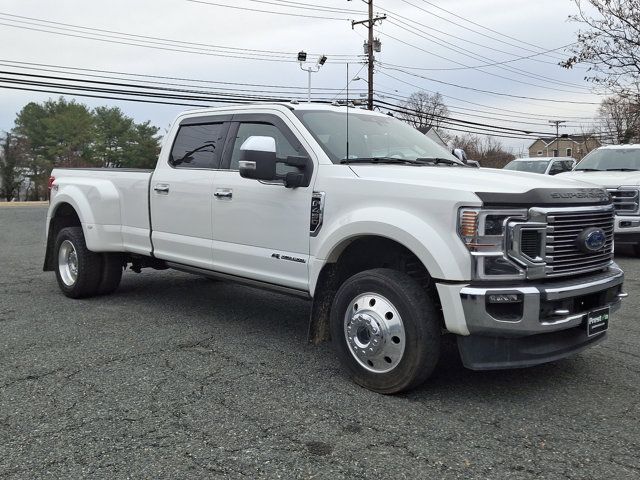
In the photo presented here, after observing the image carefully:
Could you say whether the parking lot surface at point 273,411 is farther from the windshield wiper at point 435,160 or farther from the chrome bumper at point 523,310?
the windshield wiper at point 435,160

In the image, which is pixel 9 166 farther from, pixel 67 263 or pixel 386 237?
pixel 386 237

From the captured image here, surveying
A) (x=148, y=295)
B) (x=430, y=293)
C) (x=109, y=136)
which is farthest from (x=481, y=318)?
(x=109, y=136)

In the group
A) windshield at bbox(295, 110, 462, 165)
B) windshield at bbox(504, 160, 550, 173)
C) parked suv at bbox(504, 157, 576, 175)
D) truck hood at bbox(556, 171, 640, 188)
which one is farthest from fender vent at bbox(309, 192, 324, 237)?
windshield at bbox(504, 160, 550, 173)

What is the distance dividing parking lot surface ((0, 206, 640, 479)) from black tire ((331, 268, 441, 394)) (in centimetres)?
13

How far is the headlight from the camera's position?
342cm

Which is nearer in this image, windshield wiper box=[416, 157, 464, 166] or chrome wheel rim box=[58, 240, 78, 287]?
windshield wiper box=[416, 157, 464, 166]

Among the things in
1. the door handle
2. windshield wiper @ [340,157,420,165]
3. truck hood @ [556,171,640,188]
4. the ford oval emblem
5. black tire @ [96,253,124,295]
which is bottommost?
black tire @ [96,253,124,295]

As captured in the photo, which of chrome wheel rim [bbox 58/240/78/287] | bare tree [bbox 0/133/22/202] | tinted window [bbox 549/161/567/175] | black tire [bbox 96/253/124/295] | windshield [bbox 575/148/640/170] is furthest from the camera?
bare tree [bbox 0/133/22/202]

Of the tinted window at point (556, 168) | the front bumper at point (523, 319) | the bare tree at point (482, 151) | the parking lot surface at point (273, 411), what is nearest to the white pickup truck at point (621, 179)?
the tinted window at point (556, 168)

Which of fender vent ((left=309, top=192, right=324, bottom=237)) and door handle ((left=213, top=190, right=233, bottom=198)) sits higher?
door handle ((left=213, top=190, right=233, bottom=198))

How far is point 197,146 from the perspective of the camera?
18.4ft

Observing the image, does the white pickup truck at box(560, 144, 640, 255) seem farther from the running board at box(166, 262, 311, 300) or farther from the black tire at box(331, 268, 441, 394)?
the black tire at box(331, 268, 441, 394)

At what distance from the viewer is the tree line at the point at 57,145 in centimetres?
6222

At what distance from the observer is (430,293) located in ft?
12.7
